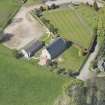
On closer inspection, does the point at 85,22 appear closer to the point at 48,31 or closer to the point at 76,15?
the point at 76,15

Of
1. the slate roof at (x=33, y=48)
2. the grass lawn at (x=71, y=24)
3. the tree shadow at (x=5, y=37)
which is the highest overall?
the tree shadow at (x=5, y=37)

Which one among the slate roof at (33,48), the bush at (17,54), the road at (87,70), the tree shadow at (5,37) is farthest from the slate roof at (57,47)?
the tree shadow at (5,37)

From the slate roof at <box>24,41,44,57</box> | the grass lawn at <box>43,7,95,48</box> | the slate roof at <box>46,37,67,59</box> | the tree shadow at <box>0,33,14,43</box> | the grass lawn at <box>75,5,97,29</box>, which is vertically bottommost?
the grass lawn at <box>75,5,97,29</box>

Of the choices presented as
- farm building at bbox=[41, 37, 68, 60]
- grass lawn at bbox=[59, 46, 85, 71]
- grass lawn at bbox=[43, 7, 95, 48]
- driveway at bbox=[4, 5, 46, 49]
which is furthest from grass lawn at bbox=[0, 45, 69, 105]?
grass lawn at bbox=[43, 7, 95, 48]

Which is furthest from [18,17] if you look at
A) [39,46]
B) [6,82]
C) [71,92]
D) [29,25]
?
[71,92]

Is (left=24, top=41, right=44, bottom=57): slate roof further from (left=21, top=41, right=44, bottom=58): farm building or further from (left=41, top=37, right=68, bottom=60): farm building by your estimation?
(left=41, top=37, right=68, bottom=60): farm building

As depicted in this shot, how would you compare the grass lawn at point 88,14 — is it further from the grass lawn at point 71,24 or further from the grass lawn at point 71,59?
the grass lawn at point 71,59
